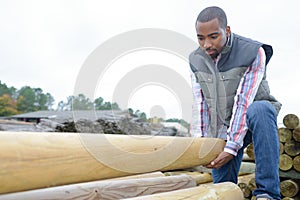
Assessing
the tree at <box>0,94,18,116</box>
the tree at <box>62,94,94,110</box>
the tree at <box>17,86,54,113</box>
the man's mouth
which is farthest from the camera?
the tree at <box>17,86,54,113</box>

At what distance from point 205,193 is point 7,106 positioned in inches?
Result: 198

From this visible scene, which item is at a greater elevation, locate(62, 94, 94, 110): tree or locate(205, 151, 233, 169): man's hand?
locate(62, 94, 94, 110): tree

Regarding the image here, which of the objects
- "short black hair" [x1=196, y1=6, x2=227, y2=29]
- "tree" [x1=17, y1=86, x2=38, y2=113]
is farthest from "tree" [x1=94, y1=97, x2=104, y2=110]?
"tree" [x1=17, y1=86, x2=38, y2=113]

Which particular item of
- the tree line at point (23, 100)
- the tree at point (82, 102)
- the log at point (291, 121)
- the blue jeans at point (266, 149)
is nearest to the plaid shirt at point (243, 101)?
the blue jeans at point (266, 149)

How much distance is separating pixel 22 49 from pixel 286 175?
6196 mm

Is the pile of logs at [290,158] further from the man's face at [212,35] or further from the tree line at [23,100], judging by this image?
the tree line at [23,100]

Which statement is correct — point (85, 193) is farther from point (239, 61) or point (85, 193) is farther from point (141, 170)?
point (239, 61)

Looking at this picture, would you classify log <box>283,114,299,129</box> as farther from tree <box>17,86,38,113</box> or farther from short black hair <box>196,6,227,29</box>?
tree <box>17,86,38,113</box>

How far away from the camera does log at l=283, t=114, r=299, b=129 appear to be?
3.23m

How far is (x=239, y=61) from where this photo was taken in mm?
1914

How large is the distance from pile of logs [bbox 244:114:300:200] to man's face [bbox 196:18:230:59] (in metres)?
1.59

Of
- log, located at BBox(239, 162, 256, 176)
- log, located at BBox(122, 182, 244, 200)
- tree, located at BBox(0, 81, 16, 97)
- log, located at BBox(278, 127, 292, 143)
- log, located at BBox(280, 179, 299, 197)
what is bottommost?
log, located at BBox(280, 179, 299, 197)

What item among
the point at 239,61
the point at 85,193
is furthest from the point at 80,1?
the point at 85,193

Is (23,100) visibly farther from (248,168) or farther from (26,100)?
(248,168)
